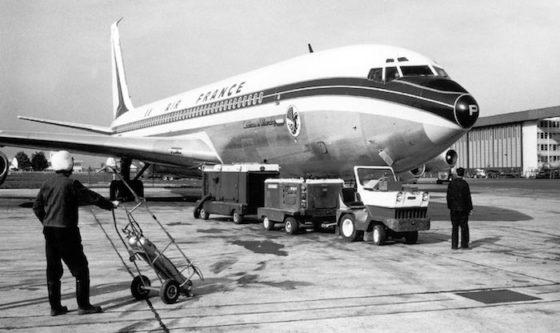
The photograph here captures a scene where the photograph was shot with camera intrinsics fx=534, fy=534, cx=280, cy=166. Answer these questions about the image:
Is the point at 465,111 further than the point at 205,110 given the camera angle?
No

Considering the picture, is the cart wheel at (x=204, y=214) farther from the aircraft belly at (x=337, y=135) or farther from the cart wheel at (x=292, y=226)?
the cart wheel at (x=292, y=226)

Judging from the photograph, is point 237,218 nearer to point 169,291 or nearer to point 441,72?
point 441,72

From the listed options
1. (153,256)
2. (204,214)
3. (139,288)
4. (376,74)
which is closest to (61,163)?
(153,256)

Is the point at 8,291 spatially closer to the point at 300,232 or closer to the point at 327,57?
the point at 300,232

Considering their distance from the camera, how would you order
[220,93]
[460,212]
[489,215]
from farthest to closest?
[220,93] → [489,215] → [460,212]

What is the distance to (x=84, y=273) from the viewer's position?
5660 mm

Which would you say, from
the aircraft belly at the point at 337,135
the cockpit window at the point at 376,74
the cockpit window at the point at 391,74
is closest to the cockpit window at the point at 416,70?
the cockpit window at the point at 391,74

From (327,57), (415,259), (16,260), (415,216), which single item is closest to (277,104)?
(327,57)

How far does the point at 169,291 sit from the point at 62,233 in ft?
4.28

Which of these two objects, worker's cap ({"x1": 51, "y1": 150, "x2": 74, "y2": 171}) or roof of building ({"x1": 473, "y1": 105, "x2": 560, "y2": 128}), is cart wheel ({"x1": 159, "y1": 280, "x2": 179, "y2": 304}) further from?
roof of building ({"x1": 473, "y1": 105, "x2": 560, "y2": 128})

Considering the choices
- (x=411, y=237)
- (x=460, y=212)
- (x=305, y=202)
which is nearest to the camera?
(x=460, y=212)

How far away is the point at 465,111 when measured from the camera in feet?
35.1

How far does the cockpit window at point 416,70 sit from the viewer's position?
11.8 meters

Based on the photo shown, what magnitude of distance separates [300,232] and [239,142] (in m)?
4.71
